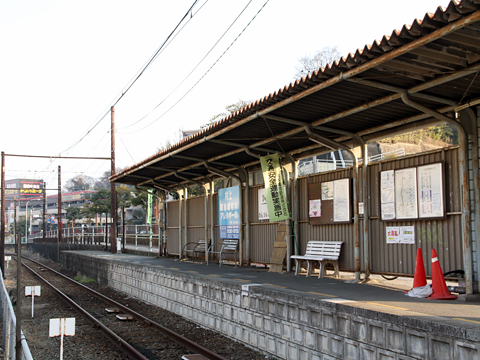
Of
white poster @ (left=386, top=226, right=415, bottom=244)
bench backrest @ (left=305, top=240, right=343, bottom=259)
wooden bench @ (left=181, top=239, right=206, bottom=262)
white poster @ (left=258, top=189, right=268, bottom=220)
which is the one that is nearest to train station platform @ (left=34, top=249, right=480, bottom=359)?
bench backrest @ (left=305, top=240, right=343, bottom=259)

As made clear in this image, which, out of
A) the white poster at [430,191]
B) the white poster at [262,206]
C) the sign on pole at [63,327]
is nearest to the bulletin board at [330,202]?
the white poster at [430,191]

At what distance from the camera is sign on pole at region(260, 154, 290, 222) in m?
11.1

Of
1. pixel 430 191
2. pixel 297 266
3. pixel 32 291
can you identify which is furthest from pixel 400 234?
pixel 32 291

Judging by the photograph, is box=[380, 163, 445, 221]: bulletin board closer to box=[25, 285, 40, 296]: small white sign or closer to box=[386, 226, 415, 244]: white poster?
box=[386, 226, 415, 244]: white poster

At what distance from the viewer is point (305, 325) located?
6.62m

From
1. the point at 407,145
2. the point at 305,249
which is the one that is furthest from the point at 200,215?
the point at 407,145

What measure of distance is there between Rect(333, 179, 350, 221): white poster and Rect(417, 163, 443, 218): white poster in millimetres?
1905

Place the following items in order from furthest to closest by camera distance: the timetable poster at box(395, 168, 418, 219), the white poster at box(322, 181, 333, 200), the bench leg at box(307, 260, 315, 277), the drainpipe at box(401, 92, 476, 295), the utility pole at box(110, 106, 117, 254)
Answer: the utility pole at box(110, 106, 117, 254) → the bench leg at box(307, 260, 315, 277) → the white poster at box(322, 181, 333, 200) → the timetable poster at box(395, 168, 418, 219) → the drainpipe at box(401, 92, 476, 295)

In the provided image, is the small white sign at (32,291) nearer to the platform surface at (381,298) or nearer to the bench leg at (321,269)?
the platform surface at (381,298)

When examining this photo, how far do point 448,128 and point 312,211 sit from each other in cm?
4164

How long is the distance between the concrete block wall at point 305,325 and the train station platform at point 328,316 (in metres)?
0.01

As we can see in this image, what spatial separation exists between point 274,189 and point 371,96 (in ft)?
13.5

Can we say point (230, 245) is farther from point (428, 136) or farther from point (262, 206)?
point (428, 136)

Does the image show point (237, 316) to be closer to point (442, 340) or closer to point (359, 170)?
point (359, 170)
